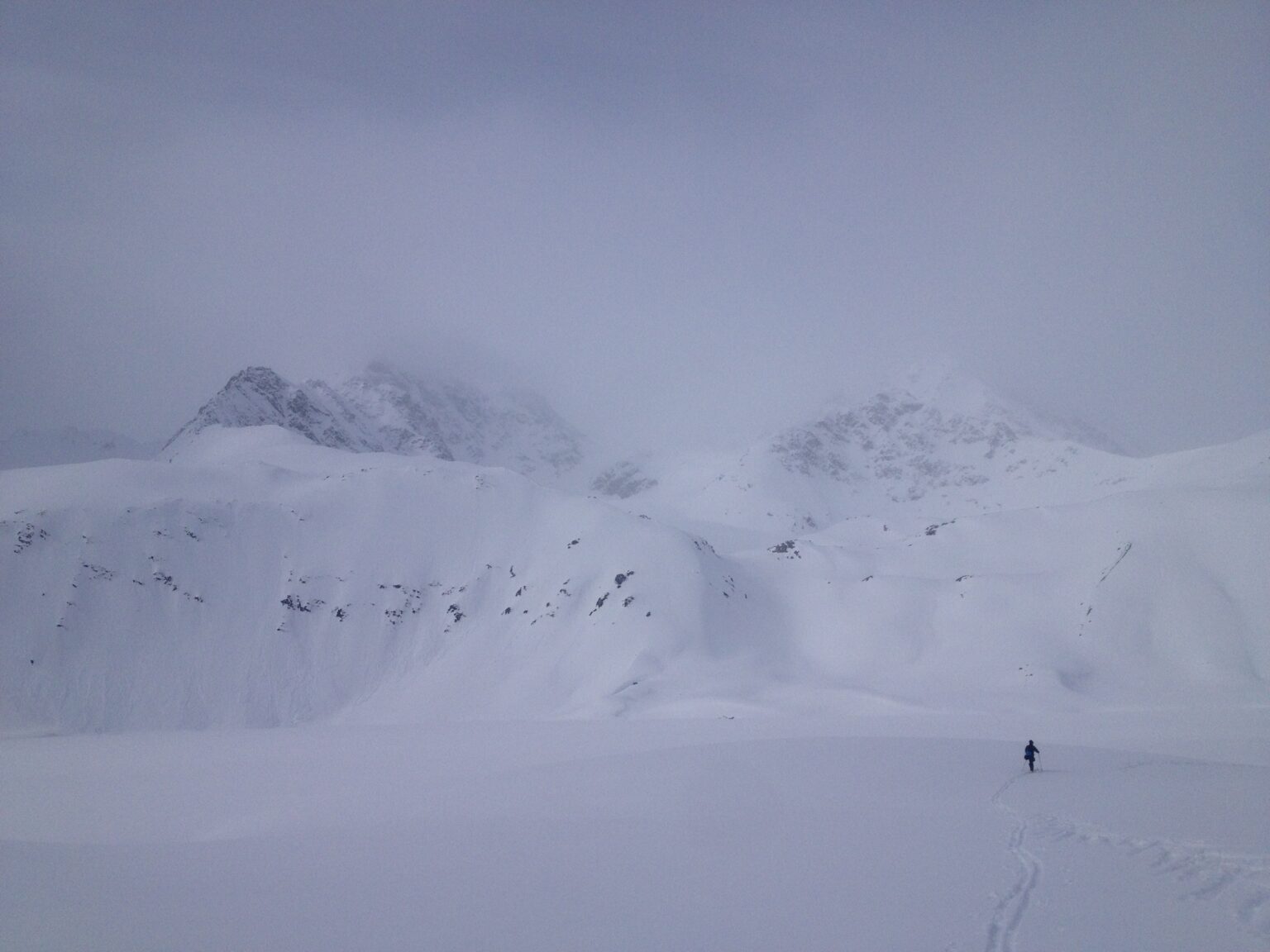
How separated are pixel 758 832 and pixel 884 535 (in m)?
138

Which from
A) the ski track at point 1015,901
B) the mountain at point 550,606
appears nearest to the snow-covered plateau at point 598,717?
the ski track at point 1015,901

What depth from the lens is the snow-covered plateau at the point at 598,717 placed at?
14.4 m

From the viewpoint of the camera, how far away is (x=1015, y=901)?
13.8m

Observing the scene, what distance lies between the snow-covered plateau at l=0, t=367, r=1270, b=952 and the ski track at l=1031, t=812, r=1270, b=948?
0.39 ft

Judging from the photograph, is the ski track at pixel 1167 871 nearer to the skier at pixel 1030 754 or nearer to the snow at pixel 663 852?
the snow at pixel 663 852

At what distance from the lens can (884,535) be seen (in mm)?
147750

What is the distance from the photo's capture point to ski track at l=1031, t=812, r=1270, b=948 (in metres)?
13.3

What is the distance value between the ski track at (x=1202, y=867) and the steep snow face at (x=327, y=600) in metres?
51.0

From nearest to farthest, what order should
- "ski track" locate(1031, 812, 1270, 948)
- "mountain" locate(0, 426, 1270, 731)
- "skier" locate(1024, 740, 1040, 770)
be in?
"ski track" locate(1031, 812, 1270, 948) < "skier" locate(1024, 740, 1040, 770) < "mountain" locate(0, 426, 1270, 731)

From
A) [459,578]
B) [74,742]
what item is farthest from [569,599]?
[74,742]

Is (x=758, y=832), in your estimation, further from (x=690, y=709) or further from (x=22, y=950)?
(x=690, y=709)

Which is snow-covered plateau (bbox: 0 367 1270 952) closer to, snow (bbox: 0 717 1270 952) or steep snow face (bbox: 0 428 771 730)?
snow (bbox: 0 717 1270 952)

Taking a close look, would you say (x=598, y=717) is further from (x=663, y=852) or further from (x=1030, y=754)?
(x=663, y=852)

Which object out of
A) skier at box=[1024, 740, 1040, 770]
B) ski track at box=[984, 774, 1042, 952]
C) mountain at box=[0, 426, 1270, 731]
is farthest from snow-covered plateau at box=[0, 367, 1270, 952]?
skier at box=[1024, 740, 1040, 770]
